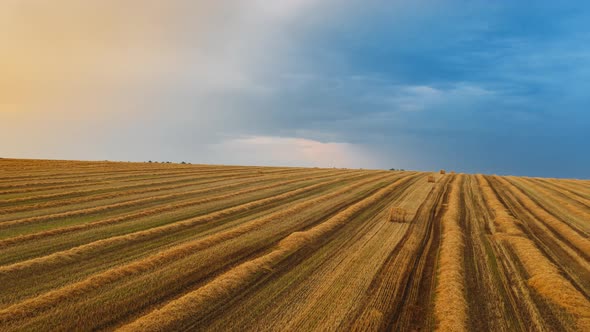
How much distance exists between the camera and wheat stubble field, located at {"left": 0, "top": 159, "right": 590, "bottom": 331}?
623 centimetres

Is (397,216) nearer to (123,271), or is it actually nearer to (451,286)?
(451,286)

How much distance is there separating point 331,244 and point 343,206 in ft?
24.3

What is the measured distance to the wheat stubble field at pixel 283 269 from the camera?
245 inches

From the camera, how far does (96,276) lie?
766 centimetres

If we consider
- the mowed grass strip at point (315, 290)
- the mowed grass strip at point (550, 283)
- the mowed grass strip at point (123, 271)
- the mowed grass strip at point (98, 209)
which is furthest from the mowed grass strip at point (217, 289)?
the mowed grass strip at point (98, 209)

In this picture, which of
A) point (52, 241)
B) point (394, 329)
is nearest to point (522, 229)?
point (394, 329)

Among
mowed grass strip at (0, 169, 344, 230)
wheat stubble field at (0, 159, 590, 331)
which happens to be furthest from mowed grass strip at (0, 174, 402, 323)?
mowed grass strip at (0, 169, 344, 230)

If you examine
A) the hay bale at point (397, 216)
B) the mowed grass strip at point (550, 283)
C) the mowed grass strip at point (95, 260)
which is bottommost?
the mowed grass strip at point (95, 260)

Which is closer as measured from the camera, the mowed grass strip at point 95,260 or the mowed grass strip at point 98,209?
the mowed grass strip at point 95,260

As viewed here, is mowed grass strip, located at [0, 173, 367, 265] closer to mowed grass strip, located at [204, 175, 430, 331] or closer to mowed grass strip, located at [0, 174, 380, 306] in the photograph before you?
mowed grass strip, located at [0, 174, 380, 306]

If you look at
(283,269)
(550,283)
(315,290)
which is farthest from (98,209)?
(550,283)

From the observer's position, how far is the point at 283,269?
8680mm

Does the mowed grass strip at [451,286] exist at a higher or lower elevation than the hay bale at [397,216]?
lower

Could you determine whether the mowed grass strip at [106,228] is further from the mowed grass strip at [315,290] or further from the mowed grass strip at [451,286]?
the mowed grass strip at [451,286]
